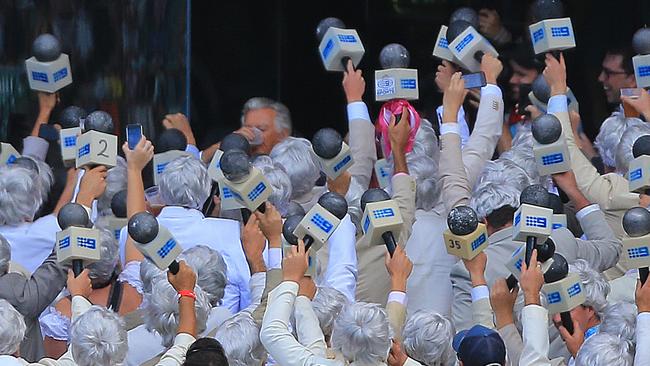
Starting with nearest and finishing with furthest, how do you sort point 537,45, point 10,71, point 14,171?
point 14,171
point 537,45
point 10,71

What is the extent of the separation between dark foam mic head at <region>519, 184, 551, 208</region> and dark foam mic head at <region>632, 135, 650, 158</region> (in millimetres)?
566

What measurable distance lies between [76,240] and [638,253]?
6.38ft

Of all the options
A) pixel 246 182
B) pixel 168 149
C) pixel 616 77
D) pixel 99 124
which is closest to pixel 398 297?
pixel 246 182

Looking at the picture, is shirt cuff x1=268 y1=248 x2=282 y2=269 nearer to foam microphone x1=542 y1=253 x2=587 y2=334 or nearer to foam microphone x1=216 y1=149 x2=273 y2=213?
foam microphone x1=216 y1=149 x2=273 y2=213

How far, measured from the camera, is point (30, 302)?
6.89 m

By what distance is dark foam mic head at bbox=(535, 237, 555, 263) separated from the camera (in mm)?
6582

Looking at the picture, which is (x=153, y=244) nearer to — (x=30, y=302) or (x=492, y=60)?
(x=30, y=302)

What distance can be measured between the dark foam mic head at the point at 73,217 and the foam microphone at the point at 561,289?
1.64m

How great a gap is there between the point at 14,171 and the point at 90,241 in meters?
0.95

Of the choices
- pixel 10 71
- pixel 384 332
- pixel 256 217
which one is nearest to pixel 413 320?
pixel 384 332

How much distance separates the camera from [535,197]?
21.7 ft

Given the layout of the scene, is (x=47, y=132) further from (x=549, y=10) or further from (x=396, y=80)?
(x=549, y=10)

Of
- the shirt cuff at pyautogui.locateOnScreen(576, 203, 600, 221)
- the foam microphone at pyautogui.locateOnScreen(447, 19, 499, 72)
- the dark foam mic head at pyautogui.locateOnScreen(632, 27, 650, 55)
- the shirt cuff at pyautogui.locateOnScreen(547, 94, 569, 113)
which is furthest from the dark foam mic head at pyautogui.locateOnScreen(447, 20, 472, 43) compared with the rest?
the shirt cuff at pyautogui.locateOnScreen(576, 203, 600, 221)

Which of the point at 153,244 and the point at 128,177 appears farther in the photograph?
the point at 128,177
